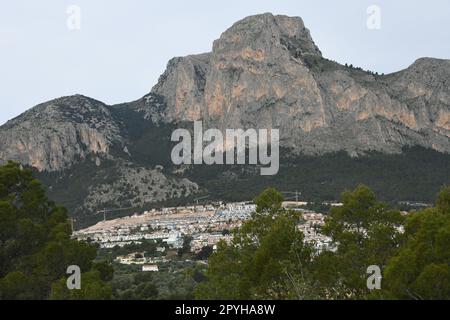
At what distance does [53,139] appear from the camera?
442 ft

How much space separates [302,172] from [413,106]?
3809cm

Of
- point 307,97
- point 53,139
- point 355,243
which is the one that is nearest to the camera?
point 355,243

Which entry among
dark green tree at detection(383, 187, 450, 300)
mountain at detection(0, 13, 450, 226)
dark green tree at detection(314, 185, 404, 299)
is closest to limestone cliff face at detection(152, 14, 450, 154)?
mountain at detection(0, 13, 450, 226)

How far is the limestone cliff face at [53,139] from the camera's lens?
442 feet

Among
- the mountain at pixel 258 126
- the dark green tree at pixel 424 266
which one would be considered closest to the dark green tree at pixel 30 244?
the dark green tree at pixel 424 266

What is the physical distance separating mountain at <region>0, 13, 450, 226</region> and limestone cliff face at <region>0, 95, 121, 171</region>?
214 mm

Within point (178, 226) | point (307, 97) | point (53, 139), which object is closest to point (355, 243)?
point (178, 226)

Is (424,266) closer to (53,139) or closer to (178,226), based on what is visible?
(178,226)

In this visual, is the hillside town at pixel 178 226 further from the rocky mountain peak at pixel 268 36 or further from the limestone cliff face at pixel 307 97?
the rocky mountain peak at pixel 268 36

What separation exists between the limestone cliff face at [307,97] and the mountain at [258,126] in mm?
270

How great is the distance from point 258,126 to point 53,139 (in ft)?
150

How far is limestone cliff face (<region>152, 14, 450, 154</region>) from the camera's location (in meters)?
140

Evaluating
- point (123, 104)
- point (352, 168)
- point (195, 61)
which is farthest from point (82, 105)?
point (352, 168)
